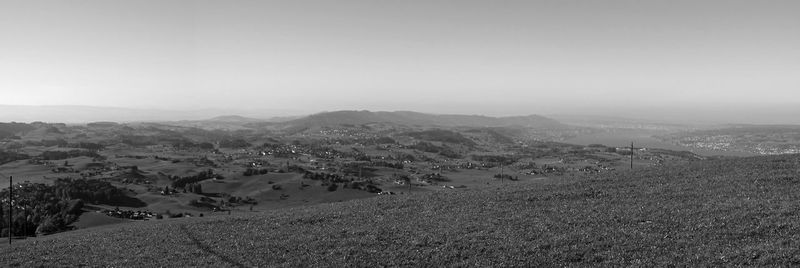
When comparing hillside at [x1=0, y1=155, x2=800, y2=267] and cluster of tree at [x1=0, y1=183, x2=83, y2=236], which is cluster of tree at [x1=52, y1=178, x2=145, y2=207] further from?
hillside at [x1=0, y1=155, x2=800, y2=267]

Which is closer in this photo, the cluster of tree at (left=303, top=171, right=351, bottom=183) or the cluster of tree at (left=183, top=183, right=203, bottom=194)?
the cluster of tree at (left=183, top=183, right=203, bottom=194)

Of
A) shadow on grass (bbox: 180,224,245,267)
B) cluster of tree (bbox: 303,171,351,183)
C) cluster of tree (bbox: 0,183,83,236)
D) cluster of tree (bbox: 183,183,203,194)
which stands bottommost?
cluster of tree (bbox: 183,183,203,194)

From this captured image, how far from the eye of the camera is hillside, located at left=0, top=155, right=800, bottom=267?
77.7 feet

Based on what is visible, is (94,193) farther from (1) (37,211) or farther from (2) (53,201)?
(1) (37,211)

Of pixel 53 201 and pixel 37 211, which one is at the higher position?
pixel 37 211

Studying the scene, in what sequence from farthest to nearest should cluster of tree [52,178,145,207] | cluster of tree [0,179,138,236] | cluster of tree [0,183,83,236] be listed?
1. cluster of tree [52,178,145,207]
2. cluster of tree [0,179,138,236]
3. cluster of tree [0,183,83,236]

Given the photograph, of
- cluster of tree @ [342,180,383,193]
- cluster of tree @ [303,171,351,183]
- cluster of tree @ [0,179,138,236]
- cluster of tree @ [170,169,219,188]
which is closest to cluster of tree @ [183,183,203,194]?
cluster of tree @ [170,169,219,188]

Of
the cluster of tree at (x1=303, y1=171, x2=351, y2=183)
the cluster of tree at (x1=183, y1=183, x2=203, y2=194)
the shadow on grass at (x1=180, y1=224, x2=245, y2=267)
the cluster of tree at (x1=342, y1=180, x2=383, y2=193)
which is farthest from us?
the cluster of tree at (x1=303, y1=171, x2=351, y2=183)

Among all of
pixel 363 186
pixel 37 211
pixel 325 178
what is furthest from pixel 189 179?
pixel 37 211

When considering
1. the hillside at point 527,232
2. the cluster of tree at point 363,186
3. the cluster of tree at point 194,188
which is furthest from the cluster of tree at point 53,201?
the cluster of tree at point 363,186

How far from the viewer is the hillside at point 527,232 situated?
Result: 23688mm

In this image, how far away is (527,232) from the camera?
30453mm

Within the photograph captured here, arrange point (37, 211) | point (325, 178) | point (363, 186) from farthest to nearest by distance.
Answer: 1. point (325, 178)
2. point (363, 186)
3. point (37, 211)

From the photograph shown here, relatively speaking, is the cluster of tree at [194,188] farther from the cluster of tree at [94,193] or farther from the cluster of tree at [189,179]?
the cluster of tree at [94,193]
